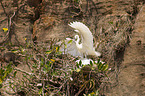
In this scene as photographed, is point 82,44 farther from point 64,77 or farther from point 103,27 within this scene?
point 103,27

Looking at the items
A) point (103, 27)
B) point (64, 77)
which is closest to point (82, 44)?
point (64, 77)

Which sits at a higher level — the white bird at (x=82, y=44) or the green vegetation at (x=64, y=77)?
the white bird at (x=82, y=44)

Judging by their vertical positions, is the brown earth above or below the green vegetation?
above

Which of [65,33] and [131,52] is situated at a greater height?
[65,33]

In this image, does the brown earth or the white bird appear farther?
the brown earth

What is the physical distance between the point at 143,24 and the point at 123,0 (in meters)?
0.51

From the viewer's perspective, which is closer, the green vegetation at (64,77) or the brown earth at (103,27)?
the green vegetation at (64,77)

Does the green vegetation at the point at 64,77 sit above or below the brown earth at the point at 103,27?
below

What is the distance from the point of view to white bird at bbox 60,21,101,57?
1.48 metres

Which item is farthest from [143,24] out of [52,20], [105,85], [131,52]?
[52,20]

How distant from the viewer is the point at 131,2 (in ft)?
6.75

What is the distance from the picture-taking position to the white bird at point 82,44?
1484 mm

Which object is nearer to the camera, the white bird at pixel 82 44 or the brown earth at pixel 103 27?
the white bird at pixel 82 44

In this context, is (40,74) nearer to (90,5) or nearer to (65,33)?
(65,33)
